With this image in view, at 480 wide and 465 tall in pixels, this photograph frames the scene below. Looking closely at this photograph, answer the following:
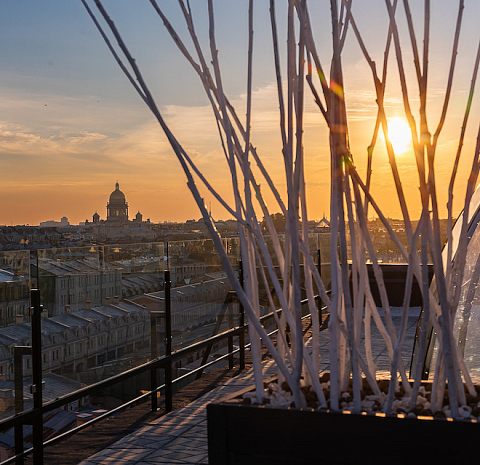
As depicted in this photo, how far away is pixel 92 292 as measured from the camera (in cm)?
282

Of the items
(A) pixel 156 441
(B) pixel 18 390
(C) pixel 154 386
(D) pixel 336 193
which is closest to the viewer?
(D) pixel 336 193

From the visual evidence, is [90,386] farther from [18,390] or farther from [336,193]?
[336,193]

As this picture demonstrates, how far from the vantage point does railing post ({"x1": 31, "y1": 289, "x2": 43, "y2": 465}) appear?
7.67 ft

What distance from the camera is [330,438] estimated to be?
1.31 m

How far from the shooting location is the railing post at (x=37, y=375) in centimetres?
234

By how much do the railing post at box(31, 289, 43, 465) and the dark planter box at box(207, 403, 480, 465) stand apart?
1.19 meters

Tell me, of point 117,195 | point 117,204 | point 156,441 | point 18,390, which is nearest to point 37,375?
point 18,390

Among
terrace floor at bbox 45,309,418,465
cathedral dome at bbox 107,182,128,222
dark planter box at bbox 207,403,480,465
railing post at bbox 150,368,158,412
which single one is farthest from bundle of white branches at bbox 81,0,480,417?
cathedral dome at bbox 107,182,128,222

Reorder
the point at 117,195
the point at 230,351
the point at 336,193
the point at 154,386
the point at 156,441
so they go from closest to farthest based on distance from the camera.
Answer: the point at 336,193 → the point at 156,441 → the point at 154,386 → the point at 230,351 → the point at 117,195

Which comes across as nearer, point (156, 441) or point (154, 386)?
point (156, 441)

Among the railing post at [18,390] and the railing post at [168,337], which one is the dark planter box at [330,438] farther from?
the railing post at [168,337]

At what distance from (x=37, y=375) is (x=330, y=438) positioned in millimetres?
1431

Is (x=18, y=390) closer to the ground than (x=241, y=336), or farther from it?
farther from it

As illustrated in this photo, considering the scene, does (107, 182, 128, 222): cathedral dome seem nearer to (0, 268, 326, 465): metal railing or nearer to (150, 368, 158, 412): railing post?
(0, 268, 326, 465): metal railing
